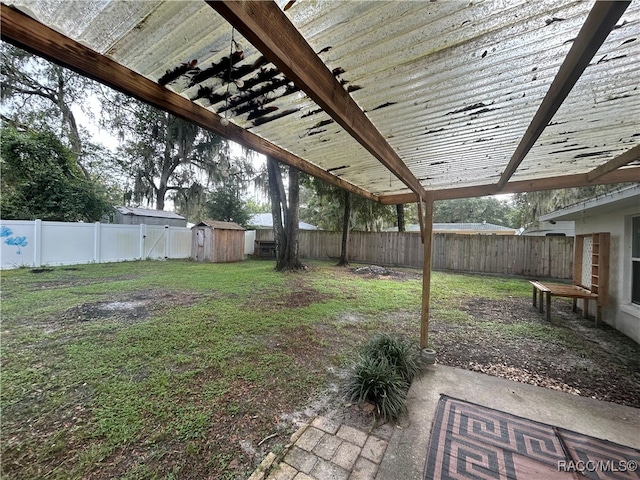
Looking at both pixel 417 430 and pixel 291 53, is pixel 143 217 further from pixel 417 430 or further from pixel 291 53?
pixel 417 430

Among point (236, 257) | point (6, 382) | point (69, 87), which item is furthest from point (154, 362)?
point (69, 87)

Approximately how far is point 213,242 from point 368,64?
32.9 ft

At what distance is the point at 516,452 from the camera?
1569 millimetres

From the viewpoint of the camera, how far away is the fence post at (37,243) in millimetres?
7117

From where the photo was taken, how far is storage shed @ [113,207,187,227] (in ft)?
37.8

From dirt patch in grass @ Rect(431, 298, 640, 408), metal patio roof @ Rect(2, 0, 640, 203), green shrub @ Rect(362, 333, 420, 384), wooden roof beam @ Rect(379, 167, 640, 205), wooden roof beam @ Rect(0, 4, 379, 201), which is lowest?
dirt patch in grass @ Rect(431, 298, 640, 408)

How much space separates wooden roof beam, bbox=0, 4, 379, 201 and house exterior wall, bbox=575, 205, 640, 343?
529 centimetres

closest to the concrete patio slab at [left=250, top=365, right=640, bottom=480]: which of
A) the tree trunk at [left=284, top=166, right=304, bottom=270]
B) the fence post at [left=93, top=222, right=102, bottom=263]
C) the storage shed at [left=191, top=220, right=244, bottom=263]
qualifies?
the tree trunk at [left=284, top=166, right=304, bottom=270]

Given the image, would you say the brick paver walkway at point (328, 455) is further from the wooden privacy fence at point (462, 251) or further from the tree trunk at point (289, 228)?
the wooden privacy fence at point (462, 251)

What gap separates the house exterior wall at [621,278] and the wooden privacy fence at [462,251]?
14.6 feet

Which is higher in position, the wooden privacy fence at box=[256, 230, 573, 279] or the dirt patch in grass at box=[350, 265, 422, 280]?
the wooden privacy fence at box=[256, 230, 573, 279]

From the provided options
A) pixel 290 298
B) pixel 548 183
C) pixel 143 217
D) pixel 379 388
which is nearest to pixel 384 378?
pixel 379 388

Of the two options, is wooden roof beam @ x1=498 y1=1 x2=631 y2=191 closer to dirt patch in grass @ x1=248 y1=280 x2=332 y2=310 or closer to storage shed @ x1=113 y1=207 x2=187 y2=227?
dirt patch in grass @ x1=248 y1=280 x2=332 y2=310

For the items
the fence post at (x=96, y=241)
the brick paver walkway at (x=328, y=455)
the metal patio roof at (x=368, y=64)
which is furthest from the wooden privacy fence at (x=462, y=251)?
the brick paver walkway at (x=328, y=455)
